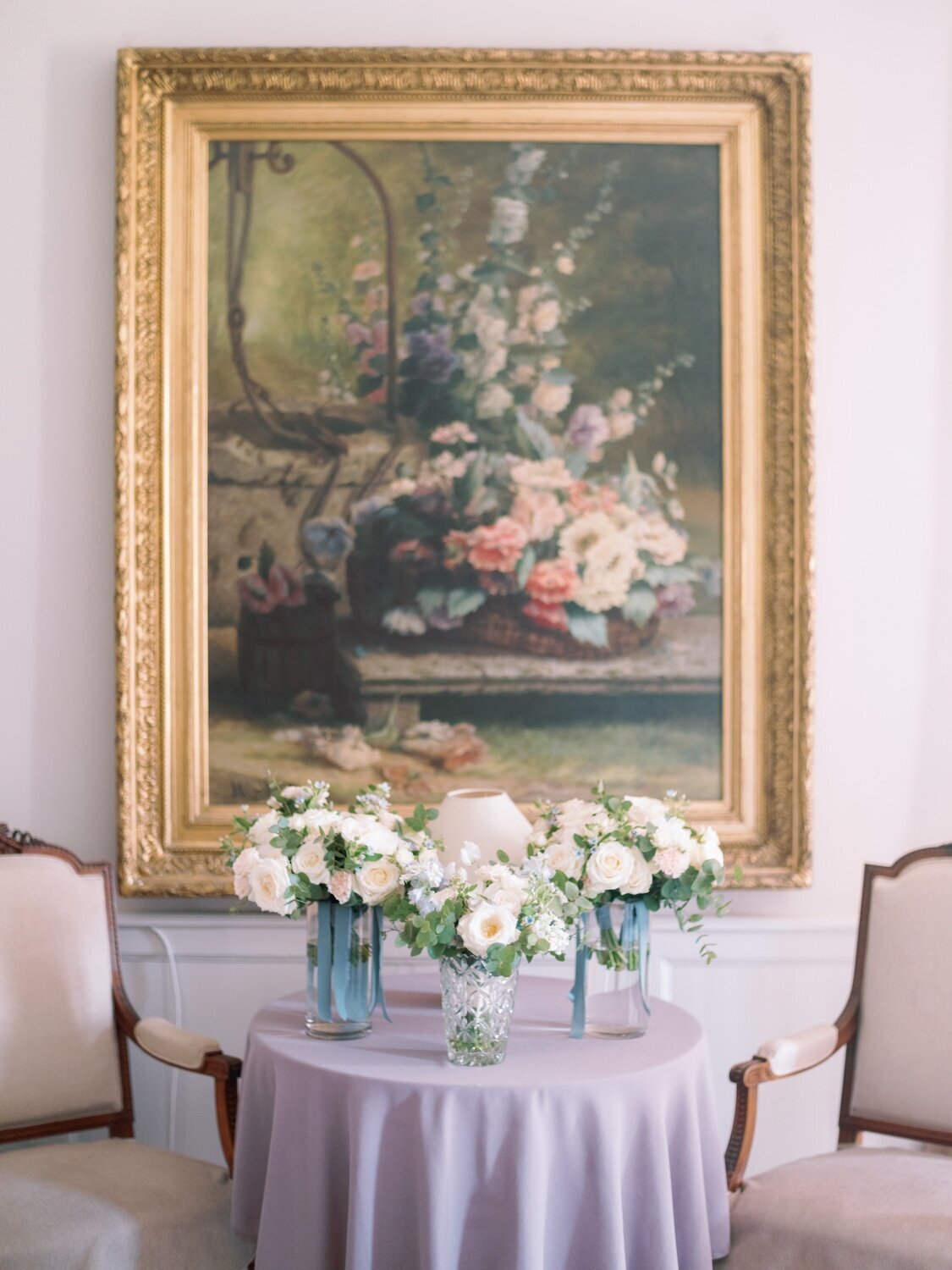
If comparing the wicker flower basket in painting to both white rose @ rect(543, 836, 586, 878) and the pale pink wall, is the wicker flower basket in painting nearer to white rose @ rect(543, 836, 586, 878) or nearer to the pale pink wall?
the pale pink wall

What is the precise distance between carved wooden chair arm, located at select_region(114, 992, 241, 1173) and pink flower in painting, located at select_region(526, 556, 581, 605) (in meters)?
1.53

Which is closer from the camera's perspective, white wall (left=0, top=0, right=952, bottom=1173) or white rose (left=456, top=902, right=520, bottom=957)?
white rose (left=456, top=902, right=520, bottom=957)

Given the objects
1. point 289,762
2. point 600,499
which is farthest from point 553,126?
point 289,762

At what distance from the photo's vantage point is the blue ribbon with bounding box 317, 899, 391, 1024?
8.13 ft

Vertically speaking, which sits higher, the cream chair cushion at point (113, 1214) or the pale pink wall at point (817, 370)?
the pale pink wall at point (817, 370)

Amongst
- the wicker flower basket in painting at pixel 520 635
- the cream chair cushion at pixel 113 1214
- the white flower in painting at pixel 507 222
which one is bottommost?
the cream chair cushion at pixel 113 1214

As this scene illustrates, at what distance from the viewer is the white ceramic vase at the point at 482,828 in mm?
2748

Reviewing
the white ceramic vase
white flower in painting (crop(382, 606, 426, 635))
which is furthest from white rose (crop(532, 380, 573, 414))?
the white ceramic vase

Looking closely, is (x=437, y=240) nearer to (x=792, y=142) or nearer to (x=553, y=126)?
(x=553, y=126)

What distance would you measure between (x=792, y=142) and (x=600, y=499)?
3.99 ft

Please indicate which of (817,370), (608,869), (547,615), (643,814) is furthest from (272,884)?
(817,370)

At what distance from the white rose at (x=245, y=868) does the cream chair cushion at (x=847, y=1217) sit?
4.34 feet

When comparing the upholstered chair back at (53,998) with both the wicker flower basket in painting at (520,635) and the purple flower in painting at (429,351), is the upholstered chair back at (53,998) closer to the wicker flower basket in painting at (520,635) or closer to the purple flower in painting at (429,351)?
the wicker flower basket in painting at (520,635)

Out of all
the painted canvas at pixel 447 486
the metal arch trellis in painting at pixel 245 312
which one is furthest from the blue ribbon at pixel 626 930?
the metal arch trellis in painting at pixel 245 312
